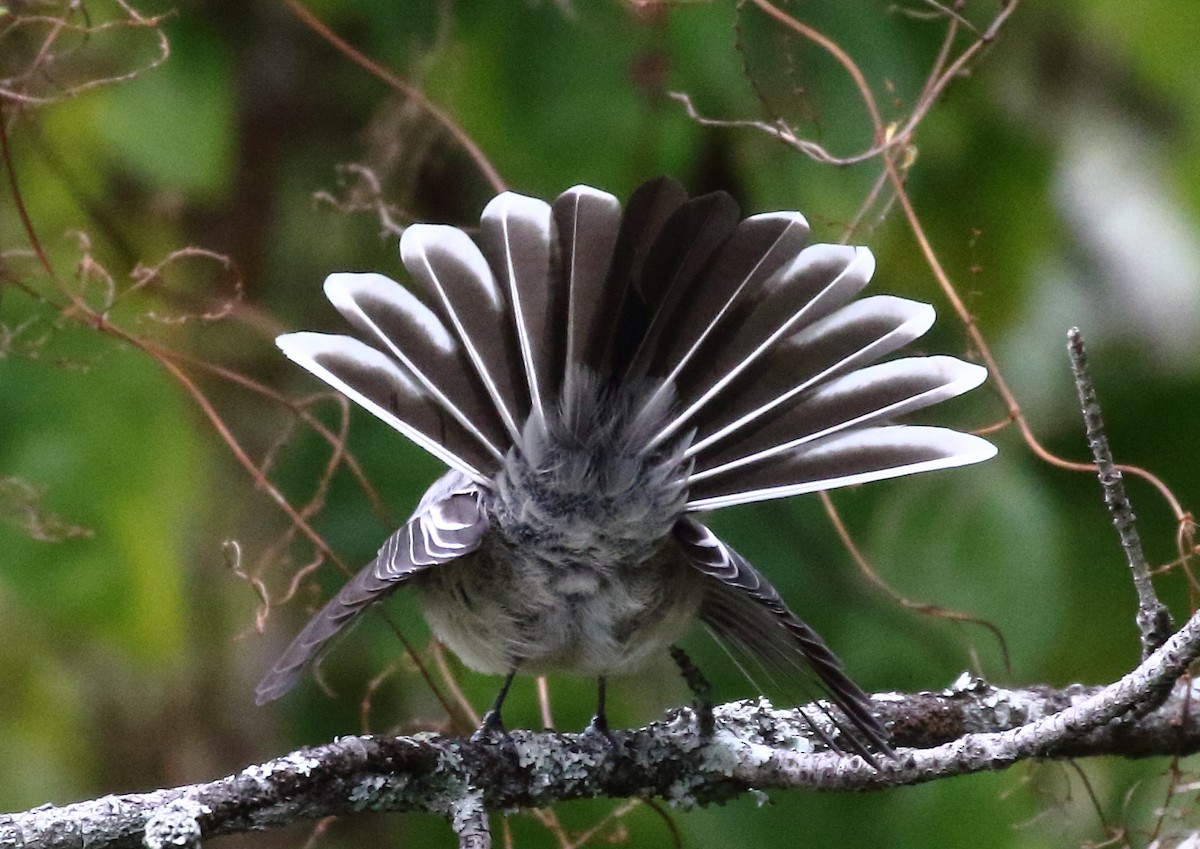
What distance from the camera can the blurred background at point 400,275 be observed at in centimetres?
258

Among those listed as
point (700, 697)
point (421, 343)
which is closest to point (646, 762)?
point (700, 697)

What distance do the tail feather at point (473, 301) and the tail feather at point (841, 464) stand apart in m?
0.31

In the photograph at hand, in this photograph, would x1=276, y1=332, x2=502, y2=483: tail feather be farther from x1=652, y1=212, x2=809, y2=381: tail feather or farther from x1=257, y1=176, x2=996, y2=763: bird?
x1=652, y1=212, x2=809, y2=381: tail feather

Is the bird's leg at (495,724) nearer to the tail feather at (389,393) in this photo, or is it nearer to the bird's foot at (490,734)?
the bird's foot at (490,734)

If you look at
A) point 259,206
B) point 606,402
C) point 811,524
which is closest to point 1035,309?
point 811,524

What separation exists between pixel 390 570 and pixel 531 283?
1.54 ft

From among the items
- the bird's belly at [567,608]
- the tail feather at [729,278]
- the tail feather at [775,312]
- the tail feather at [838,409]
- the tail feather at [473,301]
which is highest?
the tail feather at [473,301]

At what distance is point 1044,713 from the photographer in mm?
2035

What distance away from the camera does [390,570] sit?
1.87m

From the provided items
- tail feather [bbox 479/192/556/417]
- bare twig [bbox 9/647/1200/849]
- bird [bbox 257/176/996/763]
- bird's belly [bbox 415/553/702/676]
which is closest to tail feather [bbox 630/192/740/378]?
bird [bbox 257/176/996/763]

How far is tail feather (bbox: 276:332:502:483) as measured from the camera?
1990mm

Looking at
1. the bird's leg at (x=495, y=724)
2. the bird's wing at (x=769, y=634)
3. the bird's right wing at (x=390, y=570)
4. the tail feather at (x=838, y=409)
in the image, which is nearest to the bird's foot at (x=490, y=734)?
the bird's leg at (x=495, y=724)

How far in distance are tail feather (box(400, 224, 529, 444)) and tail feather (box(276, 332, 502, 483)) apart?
7 cm

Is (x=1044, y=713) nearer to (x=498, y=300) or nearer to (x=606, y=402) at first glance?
(x=606, y=402)
